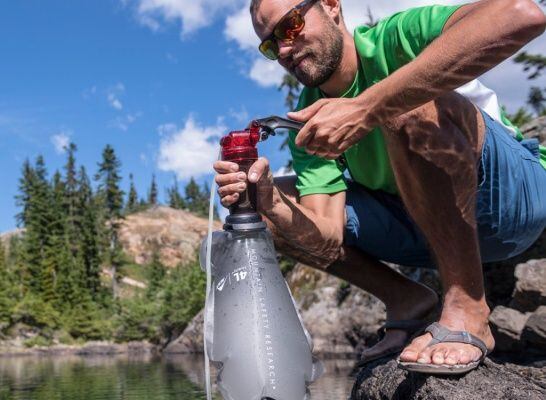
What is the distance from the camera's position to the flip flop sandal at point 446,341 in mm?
1874

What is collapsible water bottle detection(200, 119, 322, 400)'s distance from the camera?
1614mm

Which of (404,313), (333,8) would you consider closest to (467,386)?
(404,313)

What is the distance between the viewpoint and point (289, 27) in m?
2.41

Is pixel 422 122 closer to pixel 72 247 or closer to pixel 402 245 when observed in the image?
pixel 402 245

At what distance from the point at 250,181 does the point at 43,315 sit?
39.3m

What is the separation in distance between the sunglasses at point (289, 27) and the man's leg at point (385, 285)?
833 millimetres

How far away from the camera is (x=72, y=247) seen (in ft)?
176

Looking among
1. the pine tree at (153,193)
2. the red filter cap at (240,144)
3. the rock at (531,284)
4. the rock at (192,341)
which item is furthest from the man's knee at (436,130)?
the pine tree at (153,193)

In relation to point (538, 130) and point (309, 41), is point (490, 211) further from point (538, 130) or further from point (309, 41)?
point (538, 130)

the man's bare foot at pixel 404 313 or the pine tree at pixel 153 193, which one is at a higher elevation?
the pine tree at pixel 153 193

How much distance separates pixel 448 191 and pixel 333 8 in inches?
40.6

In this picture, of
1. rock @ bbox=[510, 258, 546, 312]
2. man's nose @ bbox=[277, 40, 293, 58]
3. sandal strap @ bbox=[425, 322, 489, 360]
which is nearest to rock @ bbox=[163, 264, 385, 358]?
rock @ bbox=[510, 258, 546, 312]

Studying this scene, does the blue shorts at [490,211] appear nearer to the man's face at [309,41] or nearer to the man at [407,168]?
the man at [407,168]

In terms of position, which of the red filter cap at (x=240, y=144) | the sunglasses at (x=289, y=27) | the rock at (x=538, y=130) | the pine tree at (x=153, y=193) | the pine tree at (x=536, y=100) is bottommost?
the red filter cap at (x=240, y=144)
